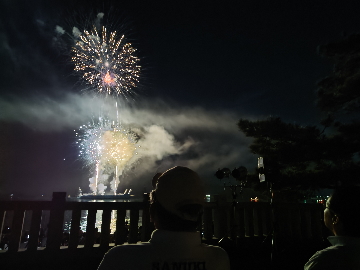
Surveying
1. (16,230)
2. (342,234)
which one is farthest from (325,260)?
(16,230)

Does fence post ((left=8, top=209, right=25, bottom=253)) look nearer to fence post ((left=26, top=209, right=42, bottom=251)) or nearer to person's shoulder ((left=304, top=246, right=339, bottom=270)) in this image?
fence post ((left=26, top=209, right=42, bottom=251))

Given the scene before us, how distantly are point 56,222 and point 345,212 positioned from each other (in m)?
5.23

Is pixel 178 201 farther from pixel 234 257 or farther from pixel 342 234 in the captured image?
pixel 234 257

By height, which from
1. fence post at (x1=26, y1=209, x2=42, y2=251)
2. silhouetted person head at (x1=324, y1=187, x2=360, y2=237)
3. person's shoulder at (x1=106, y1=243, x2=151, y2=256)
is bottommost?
fence post at (x1=26, y1=209, x2=42, y2=251)

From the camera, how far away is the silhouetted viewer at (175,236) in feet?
4.62

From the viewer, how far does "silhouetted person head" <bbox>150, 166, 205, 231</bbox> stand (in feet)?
5.12

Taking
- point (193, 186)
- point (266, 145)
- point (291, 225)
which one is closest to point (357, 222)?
point (193, 186)

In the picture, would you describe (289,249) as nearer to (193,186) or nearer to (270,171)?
(270,171)

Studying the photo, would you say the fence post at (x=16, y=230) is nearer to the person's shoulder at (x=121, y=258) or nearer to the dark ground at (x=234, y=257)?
the dark ground at (x=234, y=257)

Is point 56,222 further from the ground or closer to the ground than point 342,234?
closer to the ground

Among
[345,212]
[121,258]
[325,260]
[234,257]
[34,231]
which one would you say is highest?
[345,212]

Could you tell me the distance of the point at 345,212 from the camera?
6.57ft

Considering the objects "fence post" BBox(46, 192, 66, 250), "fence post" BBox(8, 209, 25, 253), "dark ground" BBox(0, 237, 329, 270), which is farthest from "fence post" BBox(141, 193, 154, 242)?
"fence post" BBox(8, 209, 25, 253)

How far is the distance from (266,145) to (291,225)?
4567mm
